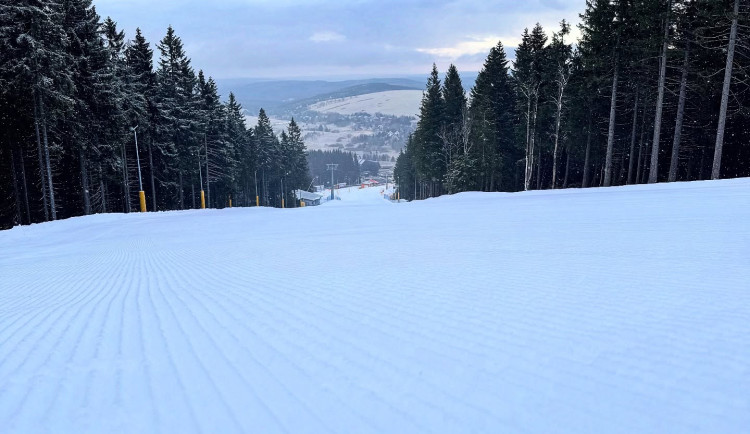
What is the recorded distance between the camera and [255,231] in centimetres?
1239

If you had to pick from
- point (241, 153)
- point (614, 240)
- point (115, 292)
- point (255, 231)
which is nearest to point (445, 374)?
point (115, 292)

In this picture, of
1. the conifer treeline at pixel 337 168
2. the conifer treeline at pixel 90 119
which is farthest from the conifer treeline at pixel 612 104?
the conifer treeline at pixel 337 168

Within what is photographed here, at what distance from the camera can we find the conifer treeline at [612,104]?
66.8ft

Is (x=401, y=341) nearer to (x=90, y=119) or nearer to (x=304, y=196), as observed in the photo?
(x=90, y=119)

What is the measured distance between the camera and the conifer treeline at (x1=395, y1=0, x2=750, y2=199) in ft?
66.8

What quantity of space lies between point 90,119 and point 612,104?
29.5m

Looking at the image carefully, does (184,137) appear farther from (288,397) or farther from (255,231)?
(288,397)

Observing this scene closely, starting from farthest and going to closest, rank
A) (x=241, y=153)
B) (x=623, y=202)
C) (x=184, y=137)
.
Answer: (x=241, y=153) < (x=184, y=137) < (x=623, y=202)

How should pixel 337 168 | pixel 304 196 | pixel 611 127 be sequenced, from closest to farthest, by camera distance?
pixel 611 127 → pixel 304 196 → pixel 337 168

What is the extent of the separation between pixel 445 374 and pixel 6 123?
28352 mm

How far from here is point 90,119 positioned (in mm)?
23547

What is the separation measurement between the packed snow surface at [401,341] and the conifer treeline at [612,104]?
55.8 feet

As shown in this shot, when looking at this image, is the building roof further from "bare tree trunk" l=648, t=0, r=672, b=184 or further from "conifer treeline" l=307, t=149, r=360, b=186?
"conifer treeline" l=307, t=149, r=360, b=186

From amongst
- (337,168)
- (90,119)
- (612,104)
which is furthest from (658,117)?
(337,168)
